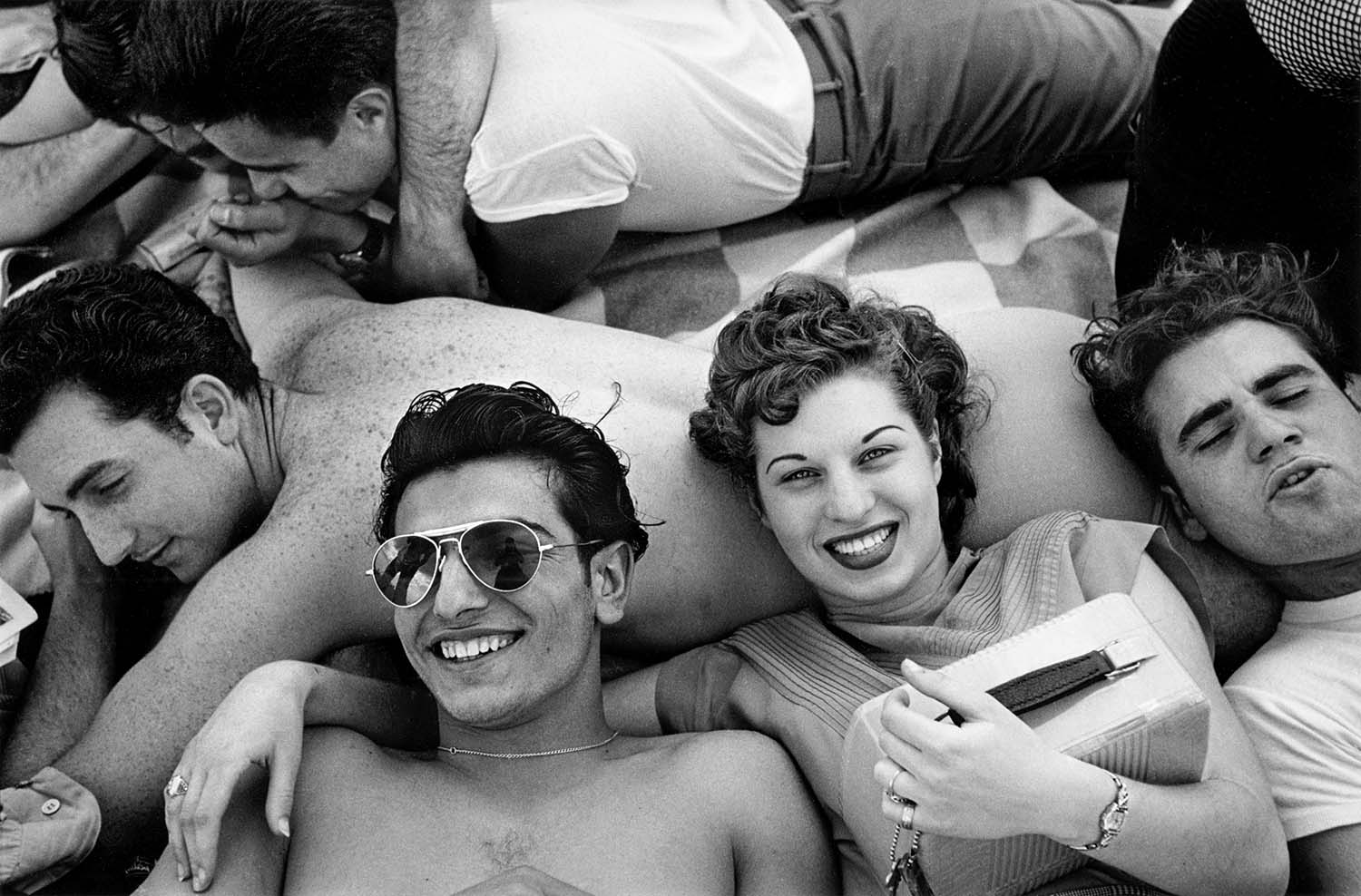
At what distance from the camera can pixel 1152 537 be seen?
2.19 metres

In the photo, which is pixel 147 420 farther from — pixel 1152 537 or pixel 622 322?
pixel 1152 537

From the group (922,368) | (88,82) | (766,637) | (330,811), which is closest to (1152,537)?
(922,368)

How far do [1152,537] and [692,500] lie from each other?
0.77 meters

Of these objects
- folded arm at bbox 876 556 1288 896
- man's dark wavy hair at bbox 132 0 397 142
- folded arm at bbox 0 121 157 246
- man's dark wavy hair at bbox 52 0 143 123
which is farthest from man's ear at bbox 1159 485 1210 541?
folded arm at bbox 0 121 157 246

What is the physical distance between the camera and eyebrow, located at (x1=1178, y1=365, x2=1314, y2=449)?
219 centimetres

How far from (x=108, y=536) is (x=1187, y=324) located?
6.16ft

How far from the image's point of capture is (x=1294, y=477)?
213 cm

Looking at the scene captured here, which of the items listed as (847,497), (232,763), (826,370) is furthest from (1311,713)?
(232,763)

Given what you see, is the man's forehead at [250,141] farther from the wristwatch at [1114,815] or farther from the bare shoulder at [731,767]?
the wristwatch at [1114,815]

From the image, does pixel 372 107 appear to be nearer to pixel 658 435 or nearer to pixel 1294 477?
pixel 658 435

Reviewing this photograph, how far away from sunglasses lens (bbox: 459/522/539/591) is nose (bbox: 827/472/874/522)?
461mm

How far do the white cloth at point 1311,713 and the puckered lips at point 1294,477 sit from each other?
229 millimetres

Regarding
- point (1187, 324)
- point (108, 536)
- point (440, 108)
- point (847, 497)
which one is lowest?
point (108, 536)

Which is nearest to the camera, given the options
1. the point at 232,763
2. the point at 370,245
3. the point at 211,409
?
the point at 232,763
